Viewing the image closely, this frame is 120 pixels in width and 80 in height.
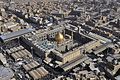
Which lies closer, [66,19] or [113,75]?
[113,75]

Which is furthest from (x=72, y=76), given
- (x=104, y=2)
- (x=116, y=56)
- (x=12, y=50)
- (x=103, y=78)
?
(x=104, y=2)

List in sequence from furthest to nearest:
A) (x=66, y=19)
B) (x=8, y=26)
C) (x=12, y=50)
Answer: (x=66, y=19), (x=8, y=26), (x=12, y=50)

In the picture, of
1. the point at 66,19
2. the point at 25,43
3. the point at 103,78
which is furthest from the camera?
the point at 66,19

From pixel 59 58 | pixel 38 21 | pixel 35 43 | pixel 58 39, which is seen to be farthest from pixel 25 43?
pixel 38 21

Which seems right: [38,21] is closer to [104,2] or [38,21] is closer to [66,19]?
[66,19]

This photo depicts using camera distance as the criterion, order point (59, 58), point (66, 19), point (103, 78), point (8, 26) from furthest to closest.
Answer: point (66, 19), point (8, 26), point (59, 58), point (103, 78)

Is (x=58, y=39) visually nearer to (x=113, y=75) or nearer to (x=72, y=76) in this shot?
(x=72, y=76)

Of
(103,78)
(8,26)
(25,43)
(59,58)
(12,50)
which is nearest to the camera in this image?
(103,78)

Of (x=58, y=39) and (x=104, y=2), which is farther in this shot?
(x=104, y=2)
